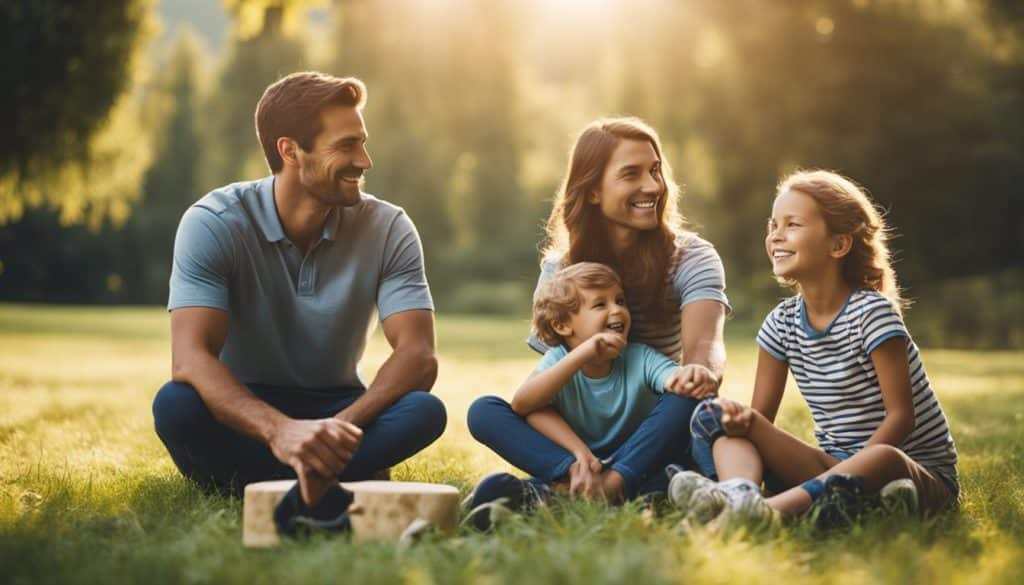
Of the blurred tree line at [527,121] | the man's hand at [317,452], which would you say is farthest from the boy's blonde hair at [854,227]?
the blurred tree line at [527,121]

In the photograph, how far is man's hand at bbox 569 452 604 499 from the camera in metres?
3.28

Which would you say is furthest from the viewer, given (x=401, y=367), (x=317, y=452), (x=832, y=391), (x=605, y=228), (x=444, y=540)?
(x=605, y=228)

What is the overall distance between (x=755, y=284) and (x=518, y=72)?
33.2ft

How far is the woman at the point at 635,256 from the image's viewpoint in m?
3.62

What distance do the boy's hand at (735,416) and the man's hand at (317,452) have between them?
114cm

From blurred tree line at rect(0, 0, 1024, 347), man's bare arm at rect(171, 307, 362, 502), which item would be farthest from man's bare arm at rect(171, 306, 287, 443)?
blurred tree line at rect(0, 0, 1024, 347)

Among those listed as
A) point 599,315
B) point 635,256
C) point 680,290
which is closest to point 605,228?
point 635,256

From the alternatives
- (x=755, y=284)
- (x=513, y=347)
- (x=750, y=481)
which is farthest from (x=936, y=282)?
(x=750, y=481)

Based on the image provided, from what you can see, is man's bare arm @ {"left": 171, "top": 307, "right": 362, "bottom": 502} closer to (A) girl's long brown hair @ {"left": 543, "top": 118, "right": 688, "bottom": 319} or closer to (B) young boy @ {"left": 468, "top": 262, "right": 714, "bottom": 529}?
(B) young boy @ {"left": 468, "top": 262, "right": 714, "bottom": 529}

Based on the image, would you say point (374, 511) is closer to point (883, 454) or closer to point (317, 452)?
point (317, 452)

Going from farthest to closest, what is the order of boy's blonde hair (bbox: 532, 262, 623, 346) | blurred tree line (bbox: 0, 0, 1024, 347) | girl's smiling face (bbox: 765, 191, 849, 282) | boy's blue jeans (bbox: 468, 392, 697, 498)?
blurred tree line (bbox: 0, 0, 1024, 347) < boy's blonde hair (bbox: 532, 262, 623, 346) < girl's smiling face (bbox: 765, 191, 849, 282) < boy's blue jeans (bbox: 468, 392, 697, 498)

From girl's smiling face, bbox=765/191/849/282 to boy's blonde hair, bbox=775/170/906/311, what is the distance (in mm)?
26

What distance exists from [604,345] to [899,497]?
104 centimetres

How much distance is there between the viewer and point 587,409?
3.71 metres
